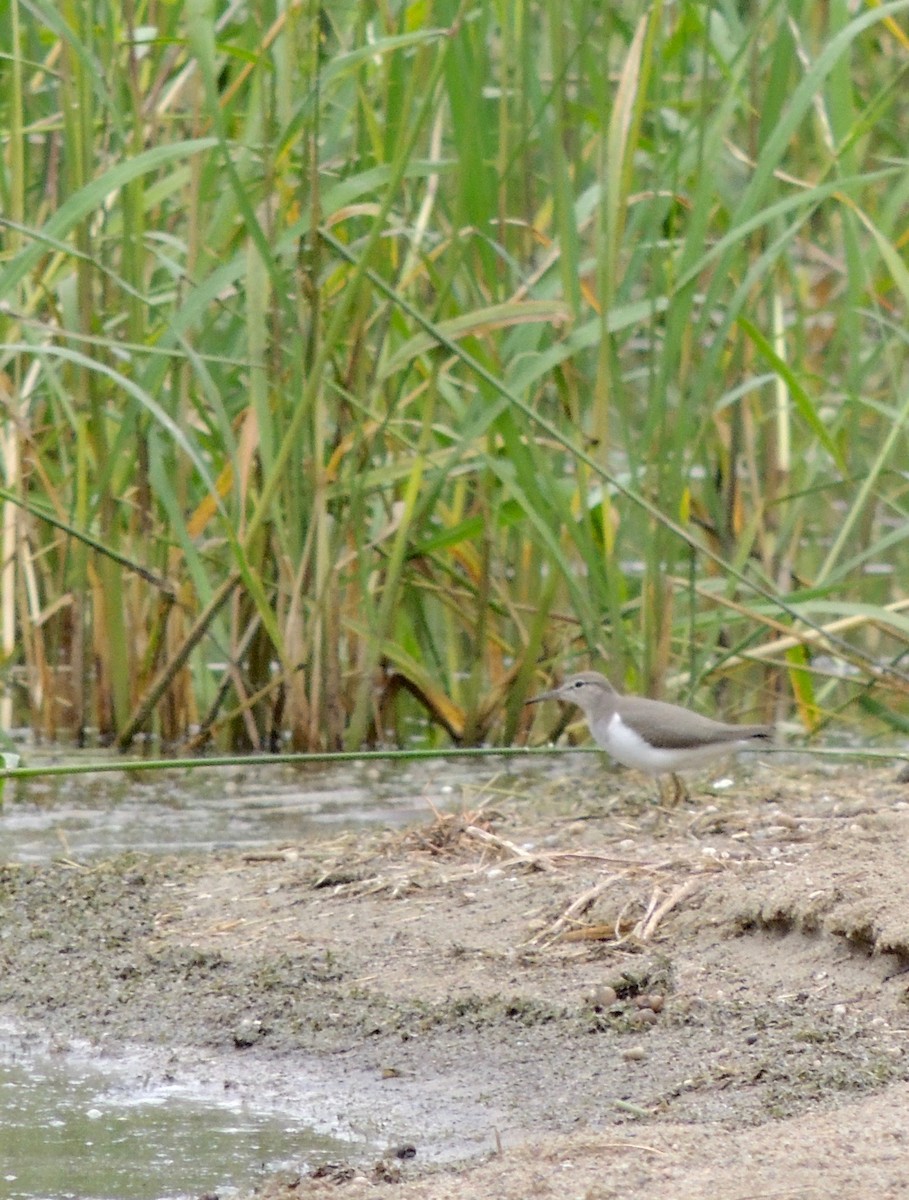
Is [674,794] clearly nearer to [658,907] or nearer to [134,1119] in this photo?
[658,907]

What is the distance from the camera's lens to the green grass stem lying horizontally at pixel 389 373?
4793mm

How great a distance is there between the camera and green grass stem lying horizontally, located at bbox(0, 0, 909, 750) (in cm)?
479

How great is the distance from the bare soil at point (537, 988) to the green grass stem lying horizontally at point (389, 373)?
809 mm

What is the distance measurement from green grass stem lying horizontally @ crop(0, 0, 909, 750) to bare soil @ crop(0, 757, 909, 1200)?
2.65 ft

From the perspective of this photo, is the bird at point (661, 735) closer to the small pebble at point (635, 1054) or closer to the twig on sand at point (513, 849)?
the twig on sand at point (513, 849)

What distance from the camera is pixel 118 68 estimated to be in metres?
5.26

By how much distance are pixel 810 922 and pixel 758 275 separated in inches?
70.5

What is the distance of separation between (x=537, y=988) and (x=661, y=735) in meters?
1.20

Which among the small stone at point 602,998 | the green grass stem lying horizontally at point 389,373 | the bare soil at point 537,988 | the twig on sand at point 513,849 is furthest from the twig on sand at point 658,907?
the green grass stem lying horizontally at point 389,373

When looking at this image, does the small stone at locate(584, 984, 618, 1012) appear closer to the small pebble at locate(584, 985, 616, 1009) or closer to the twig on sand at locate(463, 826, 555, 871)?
the small pebble at locate(584, 985, 616, 1009)

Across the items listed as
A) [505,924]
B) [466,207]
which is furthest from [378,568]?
[505,924]

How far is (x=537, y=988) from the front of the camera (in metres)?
3.52

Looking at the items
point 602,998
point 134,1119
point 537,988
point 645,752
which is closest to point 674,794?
point 645,752

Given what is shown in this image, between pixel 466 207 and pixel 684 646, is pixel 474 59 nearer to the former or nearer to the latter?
pixel 466 207
